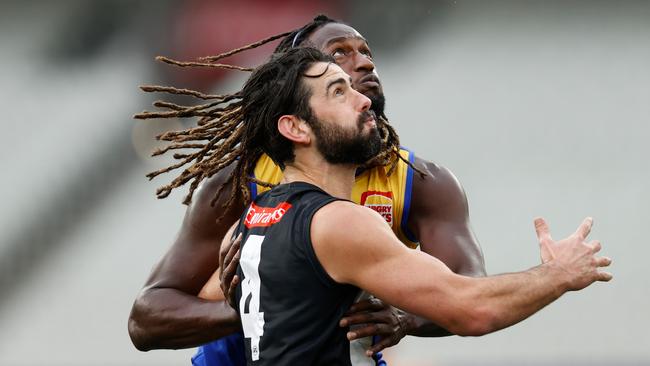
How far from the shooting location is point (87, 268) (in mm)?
8523

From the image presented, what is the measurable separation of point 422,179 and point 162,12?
515 centimetres

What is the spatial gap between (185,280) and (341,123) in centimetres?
119

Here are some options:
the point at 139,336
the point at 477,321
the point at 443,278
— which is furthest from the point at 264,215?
the point at 139,336

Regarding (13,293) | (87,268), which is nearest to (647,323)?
(87,268)

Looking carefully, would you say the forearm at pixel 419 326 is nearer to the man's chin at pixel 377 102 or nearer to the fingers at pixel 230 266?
the fingers at pixel 230 266

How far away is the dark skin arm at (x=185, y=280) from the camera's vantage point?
13.2 ft

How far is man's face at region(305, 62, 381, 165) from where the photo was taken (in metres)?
3.40

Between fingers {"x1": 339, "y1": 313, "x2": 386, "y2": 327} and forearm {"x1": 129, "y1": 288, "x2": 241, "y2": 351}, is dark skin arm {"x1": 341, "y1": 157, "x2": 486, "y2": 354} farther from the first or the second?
forearm {"x1": 129, "y1": 288, "x2": 241, "y2": 351}

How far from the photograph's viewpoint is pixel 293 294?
125 inches

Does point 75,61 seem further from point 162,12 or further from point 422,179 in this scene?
point 422,179

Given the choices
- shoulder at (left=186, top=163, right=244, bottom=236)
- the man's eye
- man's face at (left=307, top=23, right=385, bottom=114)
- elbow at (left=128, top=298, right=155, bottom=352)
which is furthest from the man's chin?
elbow at (left=128, top=298, right=155, bottom=352)

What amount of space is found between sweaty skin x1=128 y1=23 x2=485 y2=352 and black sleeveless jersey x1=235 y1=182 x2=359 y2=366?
0.63 metres

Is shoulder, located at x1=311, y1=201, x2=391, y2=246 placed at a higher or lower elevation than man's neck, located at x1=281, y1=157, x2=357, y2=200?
lower

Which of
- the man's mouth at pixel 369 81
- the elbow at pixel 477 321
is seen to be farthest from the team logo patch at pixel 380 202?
the elbow at pixel 477 321
